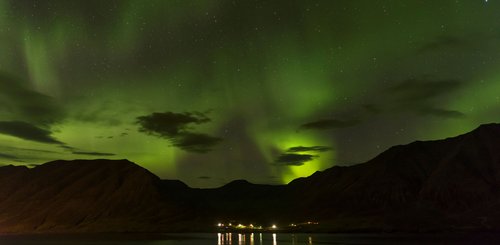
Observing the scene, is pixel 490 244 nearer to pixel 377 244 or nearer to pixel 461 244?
pixel 461 244

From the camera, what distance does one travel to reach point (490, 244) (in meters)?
163

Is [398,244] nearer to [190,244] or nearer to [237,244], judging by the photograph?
[237,244]

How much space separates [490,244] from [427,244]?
2203 centimetres

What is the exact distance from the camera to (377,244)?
188250mm

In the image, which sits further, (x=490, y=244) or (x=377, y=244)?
(x=377, y=244)

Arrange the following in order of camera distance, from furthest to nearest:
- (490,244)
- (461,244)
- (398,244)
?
(398,244) → (461,244) → (490,244)

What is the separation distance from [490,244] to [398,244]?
104ft

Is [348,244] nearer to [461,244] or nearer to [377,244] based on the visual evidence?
[377,244]

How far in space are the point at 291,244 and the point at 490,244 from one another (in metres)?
62.6

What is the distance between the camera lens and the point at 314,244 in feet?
619

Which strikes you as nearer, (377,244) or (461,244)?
(461,244)

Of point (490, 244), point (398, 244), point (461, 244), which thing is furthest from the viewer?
point (398, 244)

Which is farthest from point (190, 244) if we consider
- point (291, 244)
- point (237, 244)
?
point (291, 244)

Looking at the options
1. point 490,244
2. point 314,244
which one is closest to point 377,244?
point 314,244
